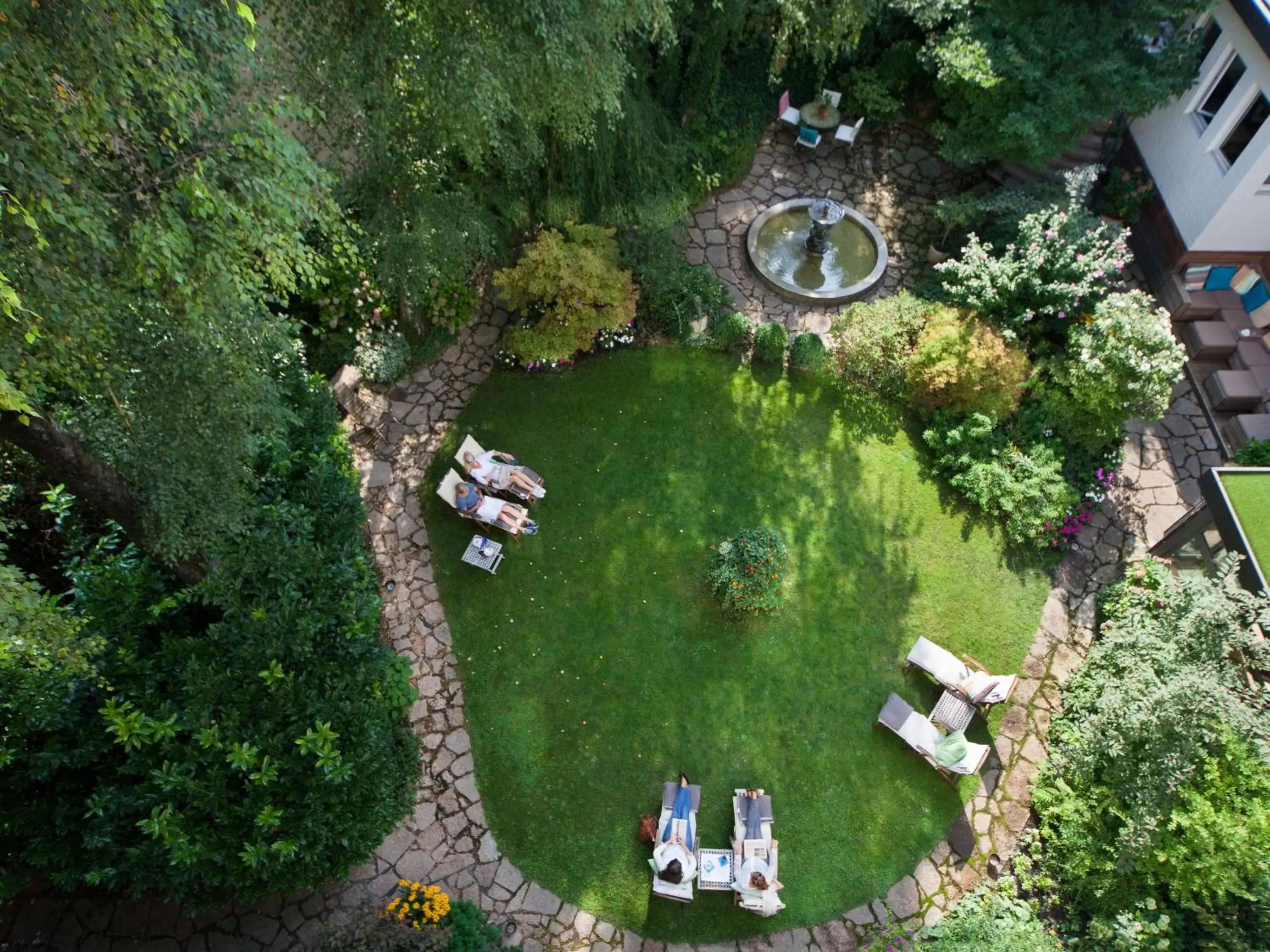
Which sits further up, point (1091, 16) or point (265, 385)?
point (1091, 16)

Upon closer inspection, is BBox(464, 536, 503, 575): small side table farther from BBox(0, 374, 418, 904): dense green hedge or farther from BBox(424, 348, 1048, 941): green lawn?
BBox(0, 374, 418, 904): dense green hedge

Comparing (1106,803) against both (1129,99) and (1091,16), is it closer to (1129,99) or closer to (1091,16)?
(1129,99)

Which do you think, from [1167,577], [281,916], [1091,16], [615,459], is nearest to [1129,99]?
[1091,16]

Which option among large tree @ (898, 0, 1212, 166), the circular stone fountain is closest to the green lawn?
the circular stone fountain

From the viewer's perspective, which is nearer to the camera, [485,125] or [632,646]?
[485,125]

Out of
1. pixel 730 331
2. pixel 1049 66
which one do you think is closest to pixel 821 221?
pixel 730 331

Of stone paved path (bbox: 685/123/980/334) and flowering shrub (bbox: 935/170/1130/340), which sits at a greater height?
stone paved path (bbox: 685/123/980/334)

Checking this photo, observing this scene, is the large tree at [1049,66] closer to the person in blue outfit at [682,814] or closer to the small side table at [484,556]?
the small side table at [484,556]
